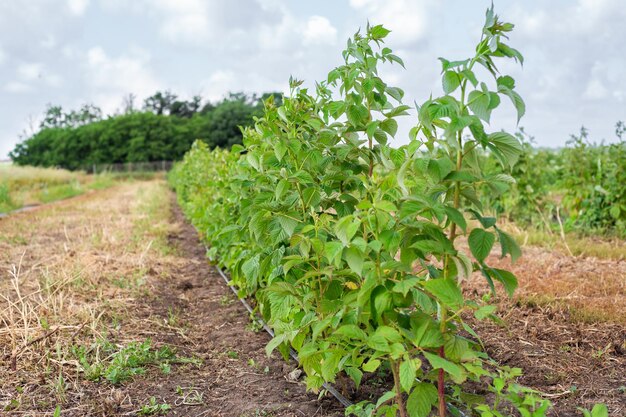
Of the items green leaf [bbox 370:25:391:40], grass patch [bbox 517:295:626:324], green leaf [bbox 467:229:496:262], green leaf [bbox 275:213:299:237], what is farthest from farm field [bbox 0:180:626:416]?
green leaf [bbox 370:25:391:40]

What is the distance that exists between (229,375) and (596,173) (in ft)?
23.7

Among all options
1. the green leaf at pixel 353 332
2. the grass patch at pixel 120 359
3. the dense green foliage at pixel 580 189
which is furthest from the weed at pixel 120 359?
A: the dense green foliage at pixel 580 189

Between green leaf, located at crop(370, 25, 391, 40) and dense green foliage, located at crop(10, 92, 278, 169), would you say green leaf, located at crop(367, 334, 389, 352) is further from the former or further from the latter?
dense green foliage, located at crop(10, 92, 278, 169)

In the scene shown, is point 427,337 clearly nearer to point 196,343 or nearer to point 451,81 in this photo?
point 451,81

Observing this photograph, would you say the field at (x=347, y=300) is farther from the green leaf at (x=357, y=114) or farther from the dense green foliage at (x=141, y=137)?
the dense green foliage at (x=141, y=137)

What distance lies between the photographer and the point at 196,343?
4414mm

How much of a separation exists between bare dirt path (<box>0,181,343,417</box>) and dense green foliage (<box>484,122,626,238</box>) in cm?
553

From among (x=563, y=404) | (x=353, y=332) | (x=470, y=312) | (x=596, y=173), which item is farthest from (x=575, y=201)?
(x=353, y=332)

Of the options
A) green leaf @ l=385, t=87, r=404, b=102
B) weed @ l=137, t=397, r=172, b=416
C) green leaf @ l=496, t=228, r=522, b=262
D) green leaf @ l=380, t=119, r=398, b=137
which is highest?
green leaf @ l=385, t=87, r=404, b=102

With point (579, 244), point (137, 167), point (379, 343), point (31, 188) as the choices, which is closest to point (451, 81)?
point (379, 343)

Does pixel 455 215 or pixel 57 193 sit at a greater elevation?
pixel 57 193

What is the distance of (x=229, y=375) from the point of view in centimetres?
374

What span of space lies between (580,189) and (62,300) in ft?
24.3

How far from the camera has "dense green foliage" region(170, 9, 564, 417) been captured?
2025 mm
